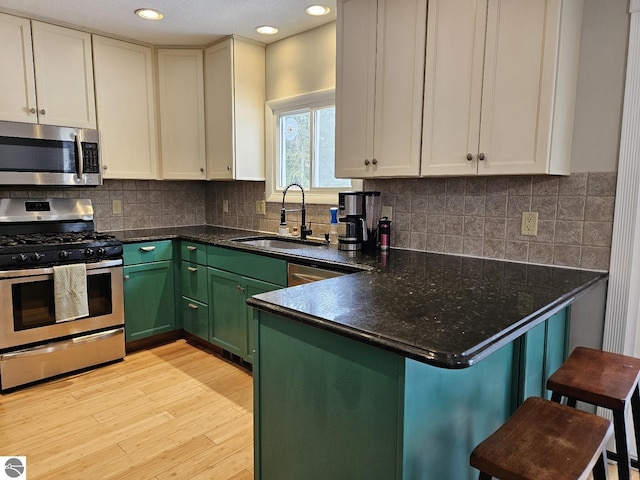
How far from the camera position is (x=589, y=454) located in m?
1.08

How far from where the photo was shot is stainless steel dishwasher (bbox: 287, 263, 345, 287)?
2.28m

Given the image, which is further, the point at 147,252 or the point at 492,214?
the point at 147,252

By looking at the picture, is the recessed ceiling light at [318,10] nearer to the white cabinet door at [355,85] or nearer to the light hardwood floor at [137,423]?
the white cabinet door at [355,85]

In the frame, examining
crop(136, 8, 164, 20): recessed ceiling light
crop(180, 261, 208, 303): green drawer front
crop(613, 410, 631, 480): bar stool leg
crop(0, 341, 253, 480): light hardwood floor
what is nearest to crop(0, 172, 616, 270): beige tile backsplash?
crop(180, 261, 208, 303): green drawer front

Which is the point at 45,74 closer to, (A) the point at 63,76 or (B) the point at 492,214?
(A) the point at 63,76

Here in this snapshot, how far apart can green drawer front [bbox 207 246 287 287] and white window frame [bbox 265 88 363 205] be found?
0.69 m

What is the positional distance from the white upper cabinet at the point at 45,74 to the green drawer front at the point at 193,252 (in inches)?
43.7

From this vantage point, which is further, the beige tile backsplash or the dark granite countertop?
the beige tile backsplash

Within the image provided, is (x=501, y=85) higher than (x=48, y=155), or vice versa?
(x=501, y=85)

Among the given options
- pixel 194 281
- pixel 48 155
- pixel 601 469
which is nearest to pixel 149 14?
pixel 48 155

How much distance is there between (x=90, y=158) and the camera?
3.10 meters

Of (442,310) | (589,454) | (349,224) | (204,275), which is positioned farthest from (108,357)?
(589,454)

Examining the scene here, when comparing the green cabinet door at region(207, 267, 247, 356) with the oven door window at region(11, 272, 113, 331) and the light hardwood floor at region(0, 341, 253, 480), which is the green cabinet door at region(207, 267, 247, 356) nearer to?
the light hardwood floor at region(0, 341, 253, 480)

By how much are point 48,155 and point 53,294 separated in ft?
3.15
